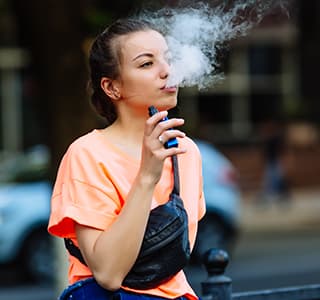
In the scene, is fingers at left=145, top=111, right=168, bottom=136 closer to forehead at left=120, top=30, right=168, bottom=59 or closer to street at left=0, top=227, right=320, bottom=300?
forehead at left=120, top=30, right=168, bottom=59

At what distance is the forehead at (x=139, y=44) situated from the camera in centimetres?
290

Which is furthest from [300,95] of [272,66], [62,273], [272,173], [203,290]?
[203,290]

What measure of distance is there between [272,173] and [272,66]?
5515mm

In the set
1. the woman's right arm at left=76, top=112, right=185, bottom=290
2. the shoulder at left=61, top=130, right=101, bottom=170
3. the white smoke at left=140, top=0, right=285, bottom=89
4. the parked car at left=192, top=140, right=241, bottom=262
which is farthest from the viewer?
the parked car at left=192, top=140, right=241, bottom=262

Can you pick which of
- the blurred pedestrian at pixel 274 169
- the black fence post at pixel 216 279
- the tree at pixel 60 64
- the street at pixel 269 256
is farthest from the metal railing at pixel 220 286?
the blurred pedestrian at pixel 274 169

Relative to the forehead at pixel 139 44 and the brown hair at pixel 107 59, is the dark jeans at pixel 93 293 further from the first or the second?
the forehead at pixel 139 44

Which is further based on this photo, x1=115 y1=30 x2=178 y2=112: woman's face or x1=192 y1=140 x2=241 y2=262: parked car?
x1=192 y1=140 x2=241 y2=262: parked car

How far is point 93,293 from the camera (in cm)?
283

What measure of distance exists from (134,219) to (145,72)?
1.42 feet

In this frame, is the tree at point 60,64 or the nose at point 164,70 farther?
the tree at point 60,64

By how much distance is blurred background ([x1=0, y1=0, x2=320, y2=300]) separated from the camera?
7.93m

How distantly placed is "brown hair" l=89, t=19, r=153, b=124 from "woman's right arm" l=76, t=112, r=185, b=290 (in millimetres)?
276

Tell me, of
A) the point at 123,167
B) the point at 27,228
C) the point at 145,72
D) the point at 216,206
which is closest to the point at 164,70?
the point at 145,72

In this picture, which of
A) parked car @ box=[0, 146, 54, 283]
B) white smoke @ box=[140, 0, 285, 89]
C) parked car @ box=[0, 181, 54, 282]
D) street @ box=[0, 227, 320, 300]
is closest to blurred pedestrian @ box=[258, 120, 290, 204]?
street @ box=[0, 227, 320, 300]
